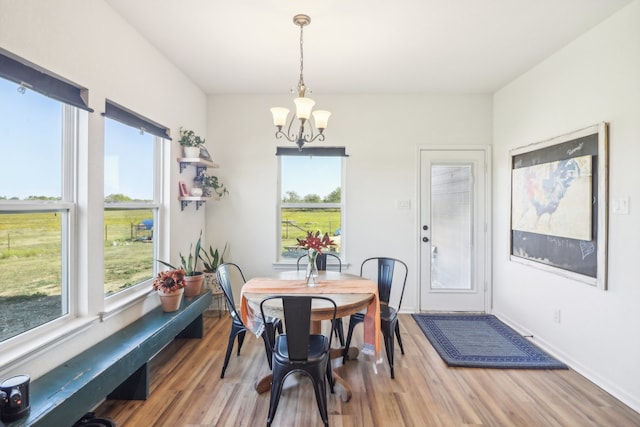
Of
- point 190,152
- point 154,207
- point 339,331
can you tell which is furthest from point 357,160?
point 154,207

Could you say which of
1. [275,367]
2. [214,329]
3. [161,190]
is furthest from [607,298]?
[161,190]

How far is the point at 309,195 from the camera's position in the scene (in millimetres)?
4074

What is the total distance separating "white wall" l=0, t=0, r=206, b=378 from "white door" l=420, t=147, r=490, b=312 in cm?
298

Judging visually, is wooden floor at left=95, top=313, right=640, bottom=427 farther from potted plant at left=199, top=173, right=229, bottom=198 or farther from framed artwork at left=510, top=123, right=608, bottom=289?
potted plant at left=199, top=173, right=229, bottom=198

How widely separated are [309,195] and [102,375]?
2766 millimetres

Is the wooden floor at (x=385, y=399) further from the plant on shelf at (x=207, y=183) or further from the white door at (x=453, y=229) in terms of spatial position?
the plant on shelf at (x=207, y=183)

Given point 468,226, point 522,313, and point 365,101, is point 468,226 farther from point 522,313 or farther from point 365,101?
point 365,101

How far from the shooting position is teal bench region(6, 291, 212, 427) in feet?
4.89

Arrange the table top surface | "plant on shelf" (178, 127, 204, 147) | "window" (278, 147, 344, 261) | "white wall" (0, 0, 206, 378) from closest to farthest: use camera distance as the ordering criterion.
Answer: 1. "white wall" (0, 0, 206, 378)
2. the table top surface
3. "plant on shelf" (178, 127, 204, 147)
4. "window" (278, 147, 344, 261)

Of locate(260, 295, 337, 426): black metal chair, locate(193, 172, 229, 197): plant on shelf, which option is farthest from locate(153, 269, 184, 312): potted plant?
locate(193, 172, 229, 197): plant on shelf

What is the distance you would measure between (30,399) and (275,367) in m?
1.16

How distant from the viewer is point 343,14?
90.9 inches

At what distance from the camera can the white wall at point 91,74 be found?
1.62 meters

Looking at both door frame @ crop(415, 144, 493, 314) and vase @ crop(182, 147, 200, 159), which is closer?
vase @ crop(182, 147, 200, 159)
